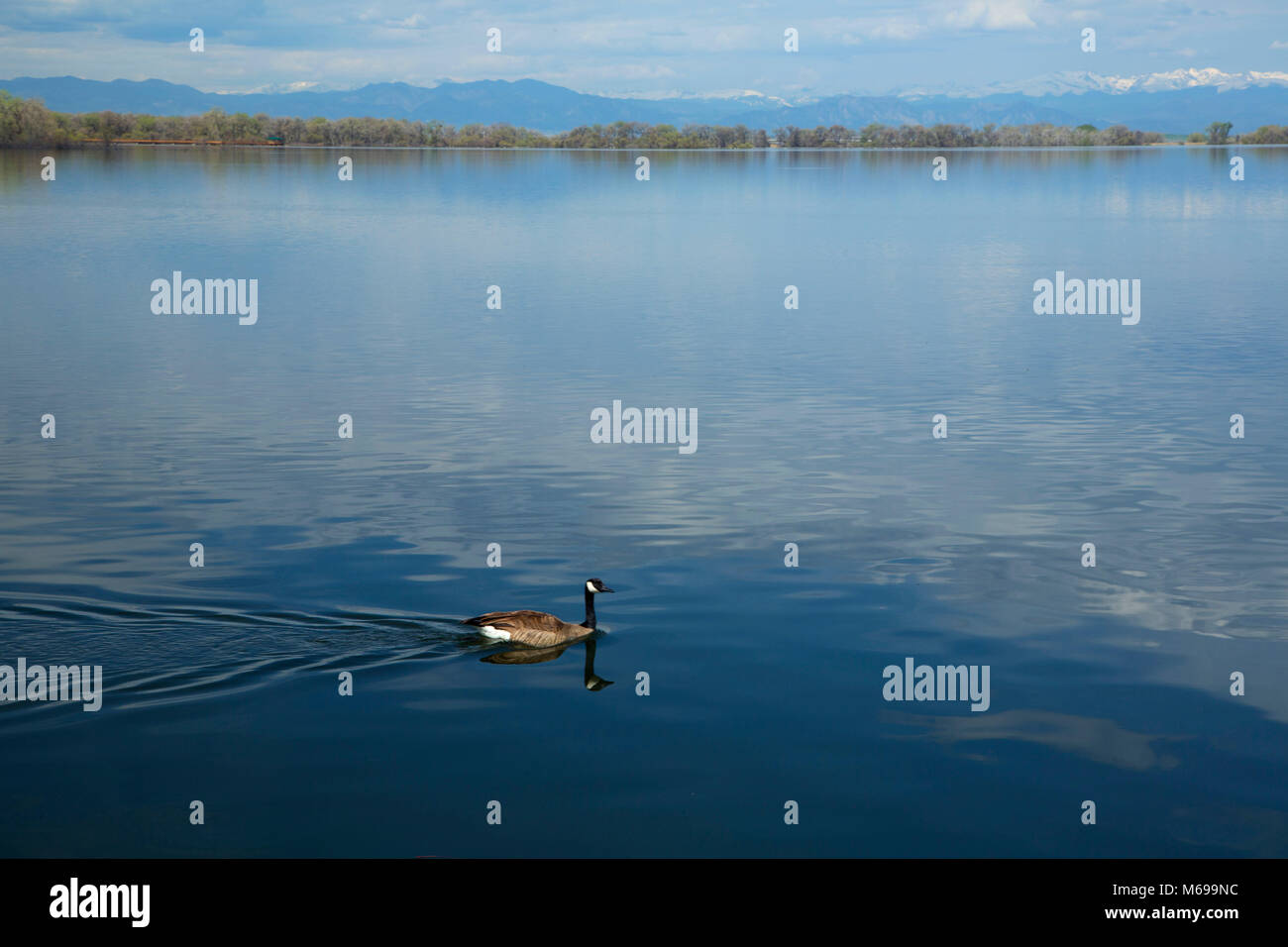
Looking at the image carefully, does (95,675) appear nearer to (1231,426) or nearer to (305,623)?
(305,623)

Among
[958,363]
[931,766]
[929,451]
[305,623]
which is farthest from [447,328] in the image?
[931,766]

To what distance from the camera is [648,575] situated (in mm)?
18188

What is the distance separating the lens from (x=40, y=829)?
11.4m

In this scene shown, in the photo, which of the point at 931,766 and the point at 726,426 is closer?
the point at 931,766

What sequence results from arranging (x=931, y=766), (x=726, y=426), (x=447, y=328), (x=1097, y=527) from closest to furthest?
(x=931, y=766), (x=1097, y=527), (x=726, y=426), (x=447, y=328)

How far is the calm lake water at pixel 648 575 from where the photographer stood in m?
12.1

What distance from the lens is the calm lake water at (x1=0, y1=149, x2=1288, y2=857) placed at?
39.5 ft

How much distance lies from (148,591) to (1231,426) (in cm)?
2121
